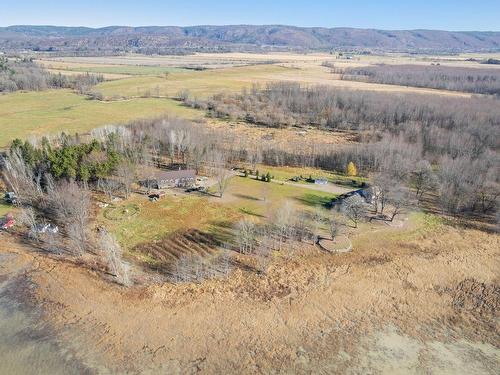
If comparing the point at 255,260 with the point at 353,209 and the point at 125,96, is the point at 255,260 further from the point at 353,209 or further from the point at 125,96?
the point at 125,96

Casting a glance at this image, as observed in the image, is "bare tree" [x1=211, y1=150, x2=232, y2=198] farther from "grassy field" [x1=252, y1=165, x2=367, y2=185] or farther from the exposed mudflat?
the exposed mudflat

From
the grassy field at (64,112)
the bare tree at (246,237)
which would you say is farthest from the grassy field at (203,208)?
the grassy field at (64,112)

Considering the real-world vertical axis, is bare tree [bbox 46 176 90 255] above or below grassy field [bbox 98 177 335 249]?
above

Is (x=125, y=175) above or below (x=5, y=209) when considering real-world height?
above

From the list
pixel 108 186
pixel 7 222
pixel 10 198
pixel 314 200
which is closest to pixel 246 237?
pixel 314 200

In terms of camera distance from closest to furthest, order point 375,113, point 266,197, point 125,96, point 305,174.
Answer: point 266,197
point 305,174
point 375,113
point 125,96

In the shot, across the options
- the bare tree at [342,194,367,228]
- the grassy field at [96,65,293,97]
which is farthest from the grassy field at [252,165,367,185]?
the grassy field at [96,65,293,97]

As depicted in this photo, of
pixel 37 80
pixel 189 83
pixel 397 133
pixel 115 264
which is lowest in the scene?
pixel 115 264

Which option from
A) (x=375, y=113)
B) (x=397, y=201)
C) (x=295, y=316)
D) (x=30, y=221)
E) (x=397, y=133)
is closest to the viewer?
(x=295, y=316)
